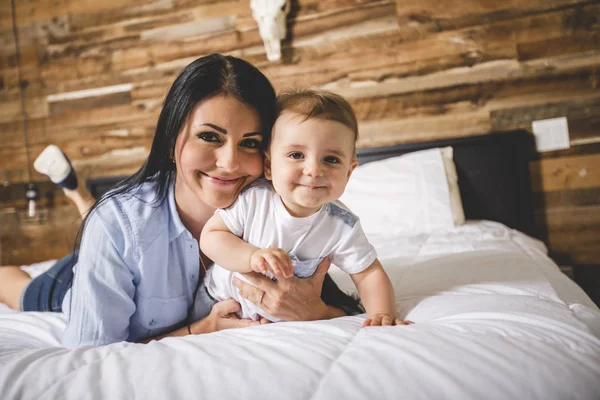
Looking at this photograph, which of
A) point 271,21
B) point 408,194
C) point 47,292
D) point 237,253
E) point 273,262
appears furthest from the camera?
point 271,21

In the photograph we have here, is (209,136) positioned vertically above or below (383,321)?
above

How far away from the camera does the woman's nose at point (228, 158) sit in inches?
38.0

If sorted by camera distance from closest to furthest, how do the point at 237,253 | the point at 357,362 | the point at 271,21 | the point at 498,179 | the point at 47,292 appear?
1. the point at 357,362
2. the point at 237,253
3. the point at 47,292
4. the point at 498,179
5. the point at 271,21

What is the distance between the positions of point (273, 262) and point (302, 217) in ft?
0.61

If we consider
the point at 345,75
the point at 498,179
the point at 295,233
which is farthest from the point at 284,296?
the point at 345,75

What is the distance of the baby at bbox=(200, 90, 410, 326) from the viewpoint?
36.1 inches

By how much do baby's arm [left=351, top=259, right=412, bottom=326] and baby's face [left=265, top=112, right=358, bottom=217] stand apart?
0.67ft

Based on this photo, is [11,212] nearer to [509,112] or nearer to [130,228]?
[130,228]

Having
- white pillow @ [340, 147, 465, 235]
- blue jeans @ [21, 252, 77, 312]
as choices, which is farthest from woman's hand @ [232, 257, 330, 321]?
white pillow @ [340, 147, 465, 235]

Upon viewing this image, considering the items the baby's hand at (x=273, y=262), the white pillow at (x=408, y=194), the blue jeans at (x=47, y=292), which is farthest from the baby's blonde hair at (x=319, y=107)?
the white pillow at (x=408, y=194)

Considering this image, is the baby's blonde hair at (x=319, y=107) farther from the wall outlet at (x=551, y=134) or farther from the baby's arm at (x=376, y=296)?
the wall outlet at (x=551, y=134)

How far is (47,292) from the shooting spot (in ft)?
4.89

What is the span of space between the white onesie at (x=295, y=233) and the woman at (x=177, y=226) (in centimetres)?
3

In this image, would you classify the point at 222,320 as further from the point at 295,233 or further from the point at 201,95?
the point at 201,95
